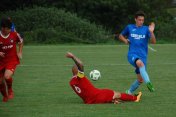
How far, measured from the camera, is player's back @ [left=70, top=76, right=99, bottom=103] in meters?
11.0

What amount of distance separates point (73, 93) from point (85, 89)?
2015 millimetres

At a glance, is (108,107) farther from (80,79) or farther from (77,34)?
(77,34)

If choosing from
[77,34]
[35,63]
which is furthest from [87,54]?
[77,34]

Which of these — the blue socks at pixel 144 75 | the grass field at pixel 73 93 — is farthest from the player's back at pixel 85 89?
the blue socks at pixel 144 75

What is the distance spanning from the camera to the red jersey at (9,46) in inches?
461

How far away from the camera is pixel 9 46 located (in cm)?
1177

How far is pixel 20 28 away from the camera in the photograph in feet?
130

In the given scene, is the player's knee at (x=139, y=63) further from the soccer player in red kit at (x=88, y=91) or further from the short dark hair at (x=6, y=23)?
the short dark hair at (x=6, y=23)

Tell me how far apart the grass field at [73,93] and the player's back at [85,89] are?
212mm

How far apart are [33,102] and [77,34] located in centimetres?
2711

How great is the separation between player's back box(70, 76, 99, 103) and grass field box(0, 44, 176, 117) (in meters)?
0.21

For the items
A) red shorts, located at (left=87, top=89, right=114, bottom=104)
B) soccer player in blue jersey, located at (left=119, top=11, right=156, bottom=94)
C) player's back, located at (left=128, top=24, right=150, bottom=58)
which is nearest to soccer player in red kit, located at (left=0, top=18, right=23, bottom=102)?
red shorts, located at (left=87, top=89, right=114, bottom=104)

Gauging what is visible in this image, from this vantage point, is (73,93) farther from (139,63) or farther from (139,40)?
(139,40)

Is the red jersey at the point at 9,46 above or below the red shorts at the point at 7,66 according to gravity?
above
